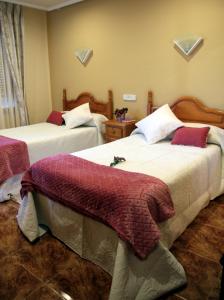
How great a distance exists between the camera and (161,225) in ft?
5.82

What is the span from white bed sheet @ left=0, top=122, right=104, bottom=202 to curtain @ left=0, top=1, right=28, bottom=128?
701 millimetres

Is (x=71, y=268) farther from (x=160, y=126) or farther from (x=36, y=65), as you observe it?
(x=36, y=65)

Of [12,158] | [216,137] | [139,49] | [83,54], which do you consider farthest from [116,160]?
[83,54]

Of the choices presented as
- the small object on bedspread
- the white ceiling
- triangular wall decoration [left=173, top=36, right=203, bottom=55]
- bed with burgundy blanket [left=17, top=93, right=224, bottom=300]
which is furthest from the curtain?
the small object on bedspread

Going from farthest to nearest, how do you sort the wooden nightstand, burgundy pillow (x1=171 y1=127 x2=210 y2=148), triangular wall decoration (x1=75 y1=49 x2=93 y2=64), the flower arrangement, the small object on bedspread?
1. triangular wall decoration (x1=75 y1=49 x2=93 y2=64)
2. the flower arrangement
3. the wooden nightstand
4. burgundy pillow (x1=171 y1=127 x2=210 y2=148)
5. the small object on bedspread

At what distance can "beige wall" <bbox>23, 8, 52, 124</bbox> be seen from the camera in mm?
4507

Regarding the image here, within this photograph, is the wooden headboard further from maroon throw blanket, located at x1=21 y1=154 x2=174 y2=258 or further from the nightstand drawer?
maroon throw blanket, located at x1=21 y1=154 x2=174 y2=258

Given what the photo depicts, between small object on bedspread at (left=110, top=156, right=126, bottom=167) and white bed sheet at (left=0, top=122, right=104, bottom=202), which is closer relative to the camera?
small object on bedspread at (left=110, top=156, right=126, bottom=167)

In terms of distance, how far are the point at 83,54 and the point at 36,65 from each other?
1034 mm

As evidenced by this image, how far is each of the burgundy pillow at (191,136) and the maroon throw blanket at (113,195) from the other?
1.09m

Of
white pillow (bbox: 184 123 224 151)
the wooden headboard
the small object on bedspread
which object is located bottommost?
the small object on bedspread

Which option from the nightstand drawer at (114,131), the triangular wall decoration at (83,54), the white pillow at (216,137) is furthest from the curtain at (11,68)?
the white pillow at (216,137)

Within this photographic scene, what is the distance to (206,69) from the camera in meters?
Result: 3.05

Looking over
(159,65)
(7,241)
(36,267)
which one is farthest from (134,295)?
(159,65)
